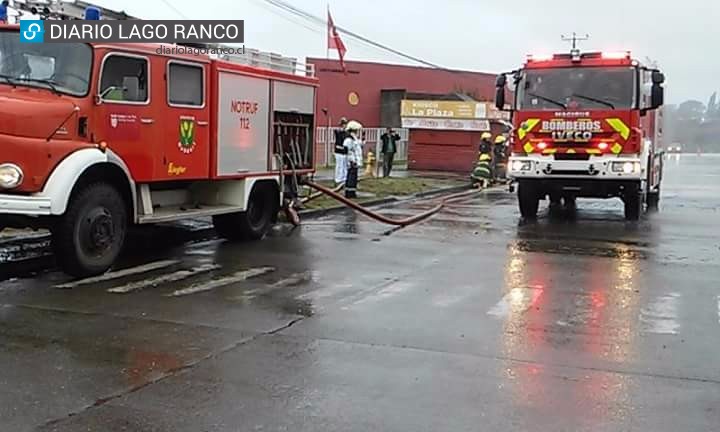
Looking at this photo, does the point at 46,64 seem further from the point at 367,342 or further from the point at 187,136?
the point at 367,342

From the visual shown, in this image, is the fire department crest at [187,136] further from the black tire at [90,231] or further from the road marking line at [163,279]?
the road marking line at [163,279]

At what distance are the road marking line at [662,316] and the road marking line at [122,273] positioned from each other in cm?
545

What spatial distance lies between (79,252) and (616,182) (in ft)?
34.2

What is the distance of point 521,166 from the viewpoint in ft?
54.6

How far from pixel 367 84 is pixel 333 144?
13.4m

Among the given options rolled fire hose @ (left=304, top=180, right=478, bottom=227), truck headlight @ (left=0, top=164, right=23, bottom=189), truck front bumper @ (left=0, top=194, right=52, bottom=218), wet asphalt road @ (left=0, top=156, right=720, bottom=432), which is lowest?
wet asphalt road @ (left=0, top=156, right=720, bottom=432)

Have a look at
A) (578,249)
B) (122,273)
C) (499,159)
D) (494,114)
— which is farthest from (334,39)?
(122,273)

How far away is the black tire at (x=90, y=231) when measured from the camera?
9.20m

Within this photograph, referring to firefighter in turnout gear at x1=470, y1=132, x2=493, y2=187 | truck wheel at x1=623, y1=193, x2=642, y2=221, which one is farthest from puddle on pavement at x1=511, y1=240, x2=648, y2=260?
firefighter in turnout gear at x1=470, y1=132, x2=493, y2=187

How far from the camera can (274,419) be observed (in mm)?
4977

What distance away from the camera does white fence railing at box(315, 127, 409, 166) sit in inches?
1243

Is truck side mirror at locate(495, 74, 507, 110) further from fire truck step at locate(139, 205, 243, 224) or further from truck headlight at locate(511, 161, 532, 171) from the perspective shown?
fire truck step at locate(139, 205, 243, 224)

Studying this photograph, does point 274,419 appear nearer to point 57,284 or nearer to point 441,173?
point 57,284

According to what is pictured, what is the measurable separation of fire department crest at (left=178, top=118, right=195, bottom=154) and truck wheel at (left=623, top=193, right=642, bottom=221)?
352 inches
